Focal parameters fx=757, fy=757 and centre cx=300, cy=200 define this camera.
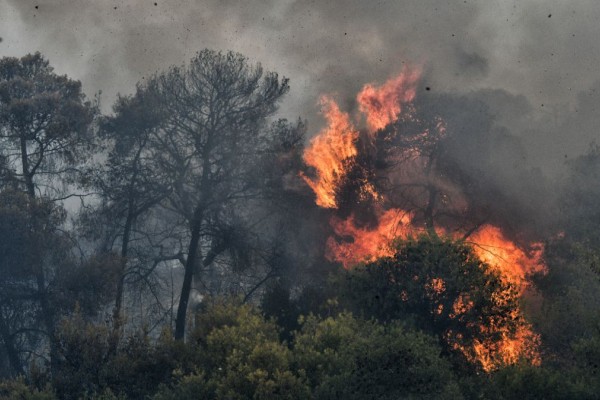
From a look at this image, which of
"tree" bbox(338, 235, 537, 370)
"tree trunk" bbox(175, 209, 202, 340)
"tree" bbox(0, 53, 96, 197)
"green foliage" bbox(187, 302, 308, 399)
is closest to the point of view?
"green foliage" bbox(187, 302, 308, 399)

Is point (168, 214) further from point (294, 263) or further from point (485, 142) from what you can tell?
point (485, 142)

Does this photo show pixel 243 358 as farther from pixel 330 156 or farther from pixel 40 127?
pixel 40 127

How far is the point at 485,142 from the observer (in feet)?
133

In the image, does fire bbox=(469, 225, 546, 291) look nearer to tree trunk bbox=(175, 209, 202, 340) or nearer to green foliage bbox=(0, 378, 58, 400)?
tree trunk bbox=(175, 209, 202, 340)

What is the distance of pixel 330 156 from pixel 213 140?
648cm

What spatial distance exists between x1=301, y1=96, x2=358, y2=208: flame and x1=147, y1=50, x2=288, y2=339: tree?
9.38ft

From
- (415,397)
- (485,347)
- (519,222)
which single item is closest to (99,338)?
(415,397)

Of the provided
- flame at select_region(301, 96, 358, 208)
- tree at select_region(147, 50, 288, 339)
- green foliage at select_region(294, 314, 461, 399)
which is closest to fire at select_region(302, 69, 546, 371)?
flame at select_region(301, 96, 358, 208)

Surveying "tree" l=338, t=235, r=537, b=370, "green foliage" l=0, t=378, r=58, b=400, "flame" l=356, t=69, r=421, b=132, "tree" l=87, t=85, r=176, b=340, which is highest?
"flame" l=356, t=69, r=421, b=132

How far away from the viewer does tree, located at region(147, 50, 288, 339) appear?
41.2 metres

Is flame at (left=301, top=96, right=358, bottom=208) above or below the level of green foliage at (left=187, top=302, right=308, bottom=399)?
above

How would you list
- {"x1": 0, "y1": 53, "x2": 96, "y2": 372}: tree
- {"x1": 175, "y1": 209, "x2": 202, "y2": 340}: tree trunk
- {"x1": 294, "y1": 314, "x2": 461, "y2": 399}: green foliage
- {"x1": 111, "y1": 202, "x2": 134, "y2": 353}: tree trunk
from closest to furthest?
{"x1": 294, "y1": 314, "x2": 461, "y2": 399}: green foliage < {"x1": 111, "y1": 202, "x2": 134, "y2": 353}: tree trunk < {"x1": 0, "y1": 53, "x2": 96, "y2": 372}: tree < {"x1": 175, "y1": 209, "x2": 202, "y2": 340}: tree trunk

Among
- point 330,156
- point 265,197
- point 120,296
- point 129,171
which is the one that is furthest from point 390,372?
point 129,171

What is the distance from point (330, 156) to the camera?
134 feet
